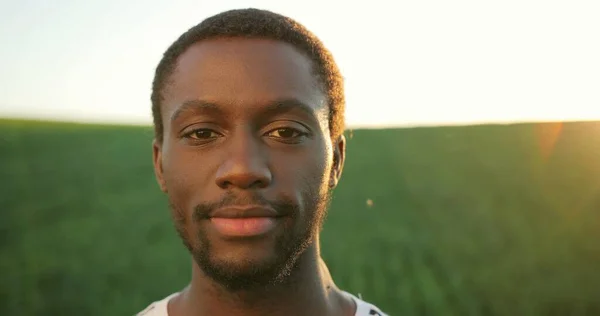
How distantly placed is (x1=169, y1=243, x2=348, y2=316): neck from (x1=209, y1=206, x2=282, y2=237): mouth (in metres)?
0.42

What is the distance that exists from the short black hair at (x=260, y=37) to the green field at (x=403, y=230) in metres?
4.12

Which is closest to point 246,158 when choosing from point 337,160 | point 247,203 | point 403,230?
point 247,203

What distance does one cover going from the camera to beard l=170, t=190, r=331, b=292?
1.96 metres

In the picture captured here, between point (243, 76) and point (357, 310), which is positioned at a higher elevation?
point (243, 76)

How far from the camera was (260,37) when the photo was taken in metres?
2.22

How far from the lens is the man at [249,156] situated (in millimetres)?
1964

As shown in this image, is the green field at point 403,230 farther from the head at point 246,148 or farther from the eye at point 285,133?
the eye at point 285,133

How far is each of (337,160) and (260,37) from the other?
0.71m

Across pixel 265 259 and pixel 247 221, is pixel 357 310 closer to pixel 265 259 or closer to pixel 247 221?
pixel 265 259

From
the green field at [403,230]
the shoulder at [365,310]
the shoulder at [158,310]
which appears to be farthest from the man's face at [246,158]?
the green field at [403,230]

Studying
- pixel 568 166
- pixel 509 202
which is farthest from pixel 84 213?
pixel 568 166

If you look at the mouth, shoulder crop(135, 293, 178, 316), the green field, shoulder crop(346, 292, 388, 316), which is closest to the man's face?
the mouth

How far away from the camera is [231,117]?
203cm

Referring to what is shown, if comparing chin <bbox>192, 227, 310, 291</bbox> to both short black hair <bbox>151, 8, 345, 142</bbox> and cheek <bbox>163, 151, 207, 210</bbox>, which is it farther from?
short black hair <bbox>151, 8, 345, 142</bbox>
